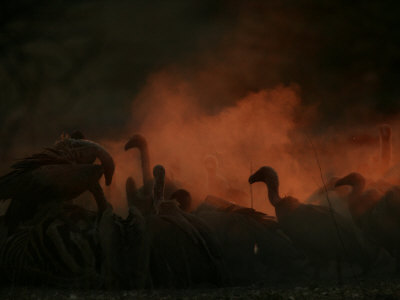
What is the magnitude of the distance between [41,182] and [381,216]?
14.2ft

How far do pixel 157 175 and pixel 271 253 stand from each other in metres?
2.41

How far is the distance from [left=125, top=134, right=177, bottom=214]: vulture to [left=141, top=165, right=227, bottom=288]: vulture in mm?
2189

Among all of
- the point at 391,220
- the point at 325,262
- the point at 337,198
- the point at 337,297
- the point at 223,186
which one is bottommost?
the point at 337,297

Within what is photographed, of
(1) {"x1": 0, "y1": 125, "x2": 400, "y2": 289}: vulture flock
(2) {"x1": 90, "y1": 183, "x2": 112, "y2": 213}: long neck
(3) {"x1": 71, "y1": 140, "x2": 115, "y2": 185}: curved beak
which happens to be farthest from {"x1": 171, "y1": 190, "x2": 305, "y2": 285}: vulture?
(3) {"x1": 71, "y1": 140, "x2": 115, "y2": 185}: curved beak

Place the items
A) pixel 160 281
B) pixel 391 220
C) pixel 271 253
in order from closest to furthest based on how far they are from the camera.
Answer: pixel 160 281
pixel 271 253
pixel 391 220

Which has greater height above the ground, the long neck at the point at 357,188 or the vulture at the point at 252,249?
the long neck at the point at 357,188

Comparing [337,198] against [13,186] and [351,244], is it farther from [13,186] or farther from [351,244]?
[13,186]

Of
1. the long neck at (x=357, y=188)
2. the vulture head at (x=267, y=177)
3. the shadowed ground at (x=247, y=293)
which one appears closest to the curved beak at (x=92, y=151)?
the shadowed ground at (x=247, y=293)

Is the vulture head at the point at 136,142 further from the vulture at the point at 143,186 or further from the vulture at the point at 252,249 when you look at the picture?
the vulture at the point at 252,249

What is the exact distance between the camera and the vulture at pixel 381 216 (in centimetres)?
796

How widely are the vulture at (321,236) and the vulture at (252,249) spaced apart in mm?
252

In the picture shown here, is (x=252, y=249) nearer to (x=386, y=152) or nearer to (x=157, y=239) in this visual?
(x=157, y=239)

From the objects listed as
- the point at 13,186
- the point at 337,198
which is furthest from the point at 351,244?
the point at 13,186

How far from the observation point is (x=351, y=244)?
7.67 metres
